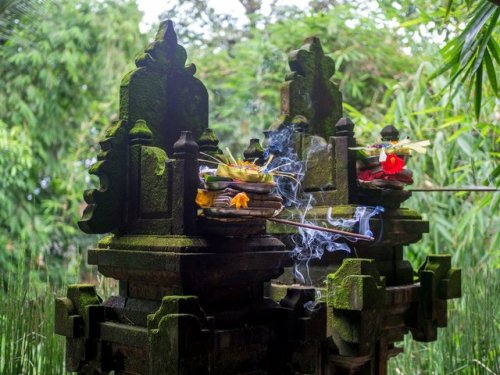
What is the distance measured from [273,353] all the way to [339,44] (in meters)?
4.76

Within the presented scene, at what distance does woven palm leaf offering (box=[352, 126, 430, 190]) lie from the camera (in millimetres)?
2838

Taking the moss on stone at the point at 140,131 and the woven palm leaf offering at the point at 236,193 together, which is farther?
the moss on stone at the point at 140,131

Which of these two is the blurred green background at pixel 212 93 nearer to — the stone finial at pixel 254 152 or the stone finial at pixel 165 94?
the stone finial at pixel 254 152

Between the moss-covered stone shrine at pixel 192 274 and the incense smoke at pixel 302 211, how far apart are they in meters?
0.04

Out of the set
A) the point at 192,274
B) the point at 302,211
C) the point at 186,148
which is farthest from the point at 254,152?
the point at 192,274

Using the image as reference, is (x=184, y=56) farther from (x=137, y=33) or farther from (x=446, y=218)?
(x=137, y=33)

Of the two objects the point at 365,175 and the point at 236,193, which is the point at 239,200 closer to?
the point at 236,193

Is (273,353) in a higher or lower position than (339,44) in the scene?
lower

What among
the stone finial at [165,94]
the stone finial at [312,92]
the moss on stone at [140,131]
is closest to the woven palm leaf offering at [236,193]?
the moss on stone at [140,131]

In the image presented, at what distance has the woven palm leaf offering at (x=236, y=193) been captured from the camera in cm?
202

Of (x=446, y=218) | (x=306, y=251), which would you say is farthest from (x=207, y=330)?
(x=446, y=218)

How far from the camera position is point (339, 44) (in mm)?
6410

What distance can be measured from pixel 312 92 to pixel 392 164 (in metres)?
0.65

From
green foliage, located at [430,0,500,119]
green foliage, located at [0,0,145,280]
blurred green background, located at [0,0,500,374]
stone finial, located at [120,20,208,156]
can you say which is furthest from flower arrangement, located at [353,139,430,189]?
green foliage, located at [0,0,145,280]
